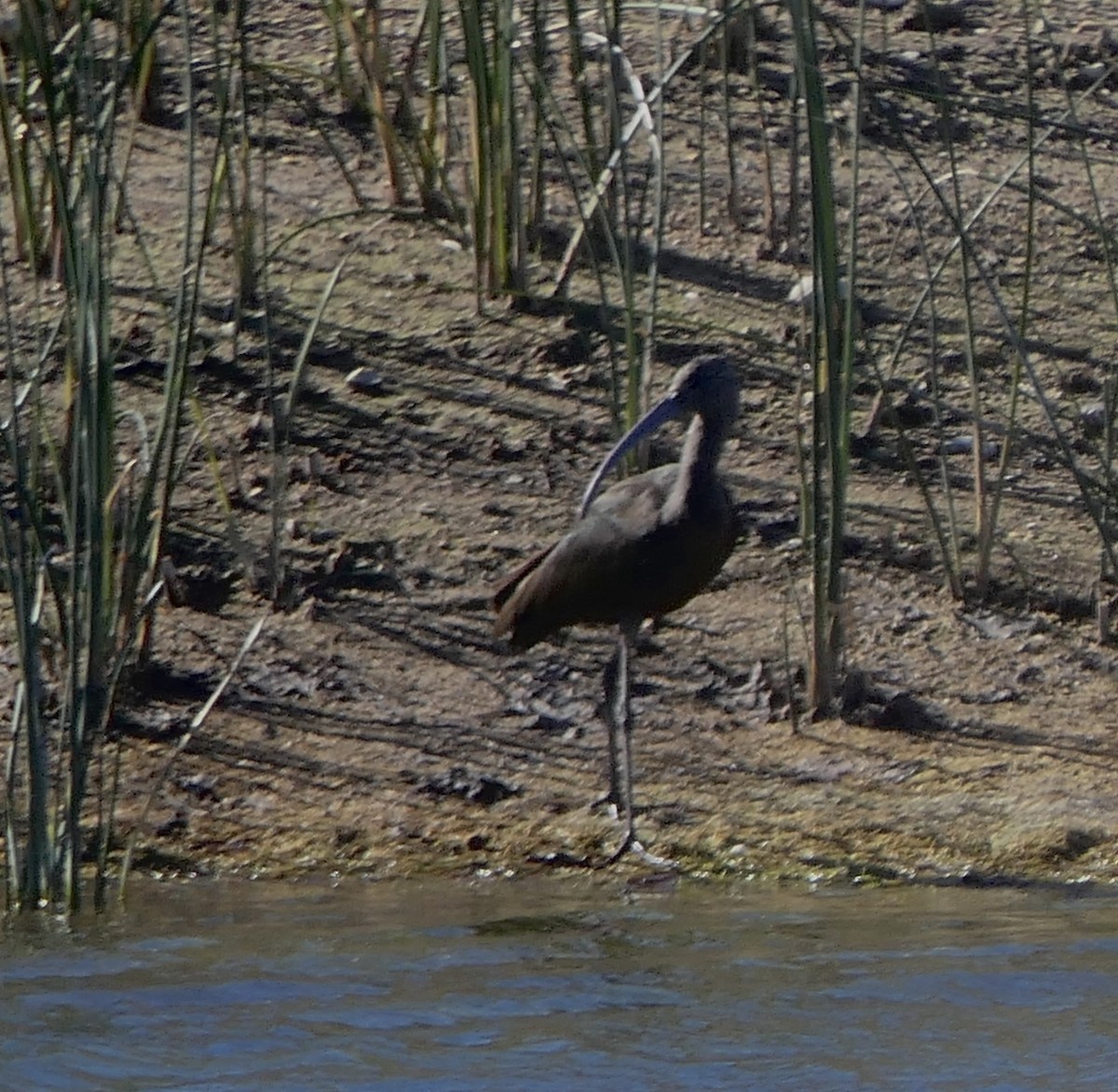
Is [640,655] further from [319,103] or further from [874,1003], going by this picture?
[319,103]

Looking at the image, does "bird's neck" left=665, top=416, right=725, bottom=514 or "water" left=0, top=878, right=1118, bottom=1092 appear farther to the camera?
"bird's neck" left=665, top=416, right=725, bottom=514

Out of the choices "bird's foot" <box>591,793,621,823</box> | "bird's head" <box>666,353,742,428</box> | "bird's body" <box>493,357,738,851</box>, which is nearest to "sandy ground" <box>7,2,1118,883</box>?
"bird's foot" <box>591,793,621,823</box>

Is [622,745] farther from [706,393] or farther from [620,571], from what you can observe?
[706,393]

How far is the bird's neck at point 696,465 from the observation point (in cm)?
521

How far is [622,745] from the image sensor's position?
4.96m

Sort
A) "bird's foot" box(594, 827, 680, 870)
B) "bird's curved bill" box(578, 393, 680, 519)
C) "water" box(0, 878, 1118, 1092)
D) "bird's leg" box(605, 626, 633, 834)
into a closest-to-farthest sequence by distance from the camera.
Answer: "water" box(0, 878, 1118, 1092) → "bird's foot" box(594, 827, 680, 870) → "bird's leg" box(605, 626, 633, 834) → "bird's curved bill" box(578, 393, 680, 519)

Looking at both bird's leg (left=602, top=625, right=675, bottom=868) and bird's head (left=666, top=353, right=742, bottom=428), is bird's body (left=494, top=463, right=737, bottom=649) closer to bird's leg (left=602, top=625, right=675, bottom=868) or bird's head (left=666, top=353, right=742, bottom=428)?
bird's leg (left=602, top=625, right=675, bottom=868)

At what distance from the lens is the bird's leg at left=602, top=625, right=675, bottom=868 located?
468 centimetres

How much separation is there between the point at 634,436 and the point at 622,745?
28.4 inches

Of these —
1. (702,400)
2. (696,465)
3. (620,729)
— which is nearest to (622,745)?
(620,729)

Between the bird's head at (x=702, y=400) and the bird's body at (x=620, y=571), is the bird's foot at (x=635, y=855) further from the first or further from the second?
the bird's head at (x=702, y=400)

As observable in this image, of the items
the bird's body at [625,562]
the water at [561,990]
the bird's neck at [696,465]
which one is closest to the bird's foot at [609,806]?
the bird's body at [625,562]

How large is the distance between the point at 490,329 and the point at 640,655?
136 cm

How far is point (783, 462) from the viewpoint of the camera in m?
6.12
